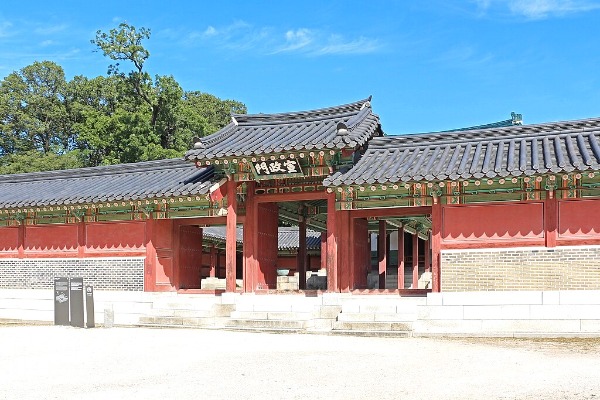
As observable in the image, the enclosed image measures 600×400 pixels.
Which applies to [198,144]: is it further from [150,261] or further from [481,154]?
[481,154]

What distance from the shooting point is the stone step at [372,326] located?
16.9 metres

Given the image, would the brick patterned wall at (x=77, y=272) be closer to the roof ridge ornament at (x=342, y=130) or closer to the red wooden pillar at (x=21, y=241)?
the red wooden pillar at (x=21, y=241)

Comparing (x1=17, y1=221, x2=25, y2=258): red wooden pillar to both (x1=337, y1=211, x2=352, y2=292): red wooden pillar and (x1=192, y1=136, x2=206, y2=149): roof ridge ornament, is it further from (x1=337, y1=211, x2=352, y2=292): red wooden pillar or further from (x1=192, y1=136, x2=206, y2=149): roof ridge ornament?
(x1=337, y1=211, x2=352, y2=292): red wooden pillar

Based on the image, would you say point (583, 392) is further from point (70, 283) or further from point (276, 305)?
point (70, 283)

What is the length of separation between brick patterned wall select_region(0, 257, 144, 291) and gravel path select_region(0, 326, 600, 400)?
5.30 metres

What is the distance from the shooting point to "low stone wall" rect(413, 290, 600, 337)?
1641 centimetres

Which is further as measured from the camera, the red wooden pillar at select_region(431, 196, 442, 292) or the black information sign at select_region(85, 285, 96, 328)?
the black information sign at select_region(85, 285, 96, 328)

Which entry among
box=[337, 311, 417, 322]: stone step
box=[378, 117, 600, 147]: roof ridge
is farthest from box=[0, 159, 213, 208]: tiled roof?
box=[378, 117, 600, 147]: roof ridge

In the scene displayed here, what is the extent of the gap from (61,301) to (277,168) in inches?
294

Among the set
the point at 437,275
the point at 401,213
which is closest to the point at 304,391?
the point at 437,275

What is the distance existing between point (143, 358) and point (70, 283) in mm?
8446

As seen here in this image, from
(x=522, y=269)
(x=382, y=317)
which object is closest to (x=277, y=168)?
(x=382, y=317)

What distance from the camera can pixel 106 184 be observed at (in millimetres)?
23750

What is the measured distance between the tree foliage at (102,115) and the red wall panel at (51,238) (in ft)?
73.2
